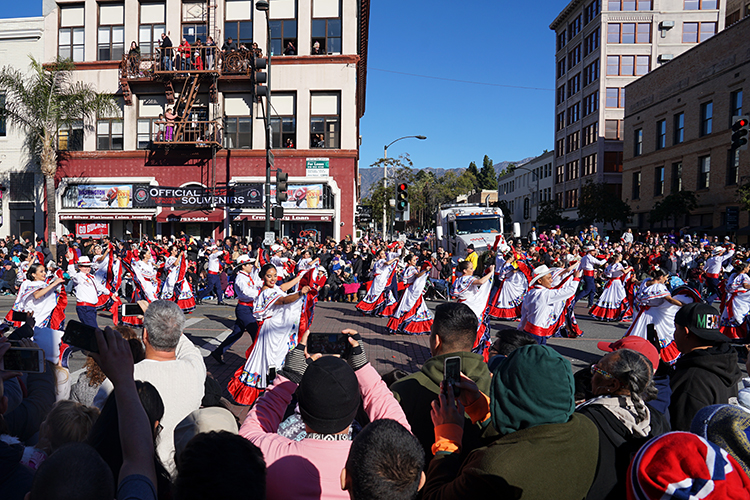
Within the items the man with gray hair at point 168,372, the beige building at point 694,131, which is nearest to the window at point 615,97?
the beige building at point 694,131

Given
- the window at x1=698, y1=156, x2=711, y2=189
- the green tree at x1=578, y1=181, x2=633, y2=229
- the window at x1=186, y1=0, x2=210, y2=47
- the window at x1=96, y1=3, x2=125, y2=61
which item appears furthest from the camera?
the green tree at x1=578, y1=181, x2=633, y2=229

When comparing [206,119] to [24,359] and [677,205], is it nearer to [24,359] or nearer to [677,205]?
[677,205]

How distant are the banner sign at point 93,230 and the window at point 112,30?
9941 mm

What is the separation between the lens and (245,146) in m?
29.9

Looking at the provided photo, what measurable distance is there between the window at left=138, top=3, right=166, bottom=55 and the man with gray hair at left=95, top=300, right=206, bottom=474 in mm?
31655

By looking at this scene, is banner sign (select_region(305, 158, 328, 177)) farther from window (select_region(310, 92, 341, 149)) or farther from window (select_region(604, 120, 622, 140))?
window (select_region(604, 120, 622, 140))

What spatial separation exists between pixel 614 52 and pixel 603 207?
65.1 ft

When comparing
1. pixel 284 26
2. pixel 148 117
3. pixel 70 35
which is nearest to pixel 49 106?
pixel 148 117

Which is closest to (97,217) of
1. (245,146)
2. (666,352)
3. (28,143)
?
(28,143)

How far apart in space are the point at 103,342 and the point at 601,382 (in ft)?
8.47

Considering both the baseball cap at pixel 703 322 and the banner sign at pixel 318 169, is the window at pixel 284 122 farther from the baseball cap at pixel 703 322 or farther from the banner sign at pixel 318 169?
the baseball cap at pixel 703 322

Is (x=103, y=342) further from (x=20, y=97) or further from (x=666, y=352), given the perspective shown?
(x=20, y=97)

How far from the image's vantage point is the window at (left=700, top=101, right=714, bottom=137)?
32.8 m

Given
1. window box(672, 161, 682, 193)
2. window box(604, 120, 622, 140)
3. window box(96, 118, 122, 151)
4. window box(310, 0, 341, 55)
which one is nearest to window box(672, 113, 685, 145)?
window box(672, 161, 682, 193)
